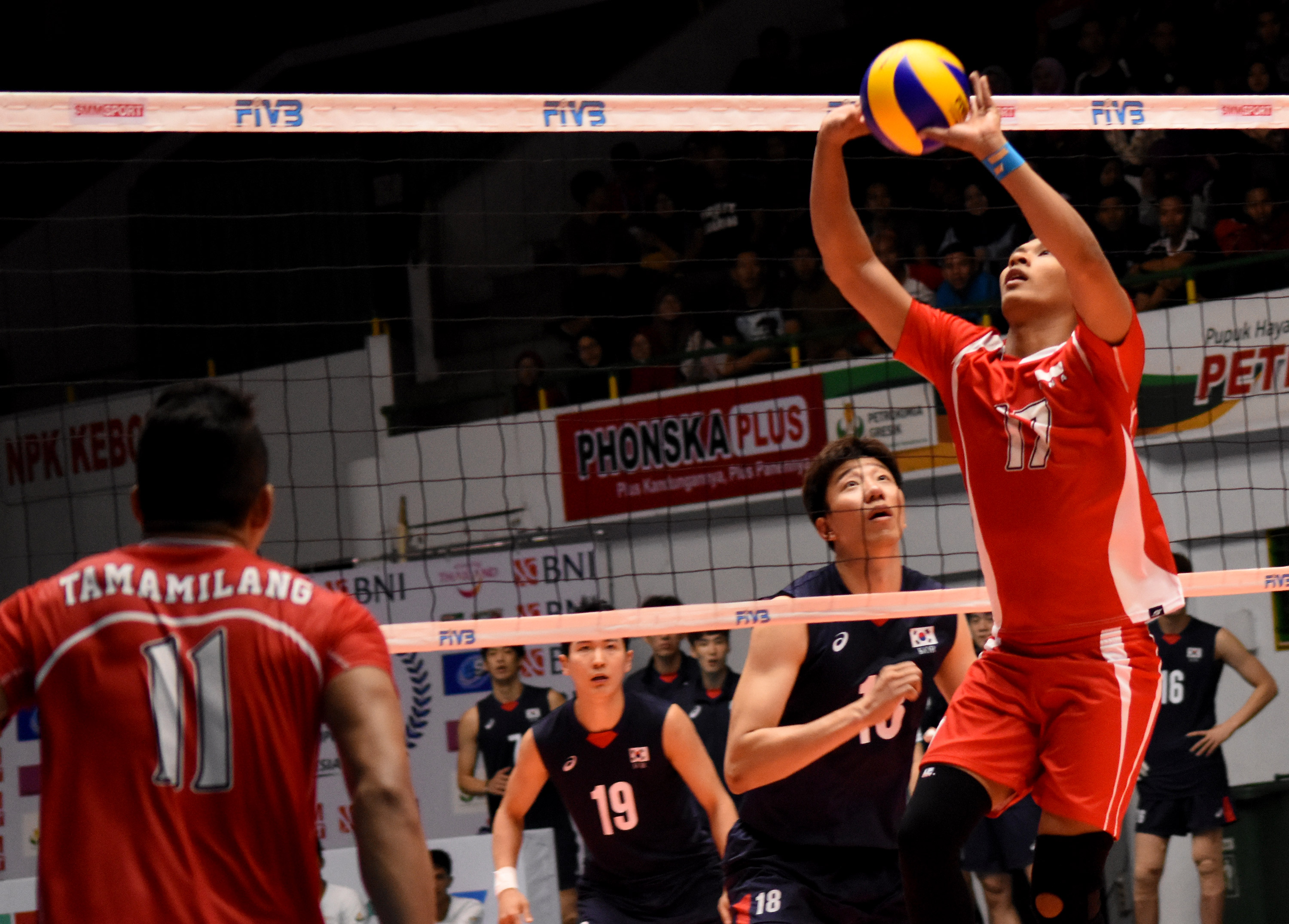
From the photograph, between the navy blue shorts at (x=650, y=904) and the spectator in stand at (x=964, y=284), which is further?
the spectator in stand at (x=964, y=284)

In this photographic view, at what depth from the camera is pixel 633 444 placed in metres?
10.5

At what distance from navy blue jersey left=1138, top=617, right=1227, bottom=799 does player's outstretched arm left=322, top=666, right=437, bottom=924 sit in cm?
628

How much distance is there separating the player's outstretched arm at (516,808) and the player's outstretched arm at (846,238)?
8.00ft

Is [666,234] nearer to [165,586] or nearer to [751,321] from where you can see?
[751,321]

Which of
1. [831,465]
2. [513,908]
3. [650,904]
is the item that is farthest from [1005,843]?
[831,465]

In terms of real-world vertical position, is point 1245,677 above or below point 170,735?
below

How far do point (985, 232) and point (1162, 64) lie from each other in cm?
171

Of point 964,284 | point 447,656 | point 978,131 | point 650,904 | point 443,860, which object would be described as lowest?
point 443,860

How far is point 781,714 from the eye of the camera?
4.16 metres

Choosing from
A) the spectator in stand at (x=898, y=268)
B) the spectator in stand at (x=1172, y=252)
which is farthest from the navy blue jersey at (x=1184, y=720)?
the spectator in stand at (x=898, y=268)

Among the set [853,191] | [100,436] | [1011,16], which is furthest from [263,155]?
[1011,16]

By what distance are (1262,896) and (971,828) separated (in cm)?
586

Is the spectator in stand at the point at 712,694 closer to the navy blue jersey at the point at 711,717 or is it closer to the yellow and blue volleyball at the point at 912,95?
the navy blue jersey at the point at 711,717

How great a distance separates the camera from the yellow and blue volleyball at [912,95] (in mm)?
3438
